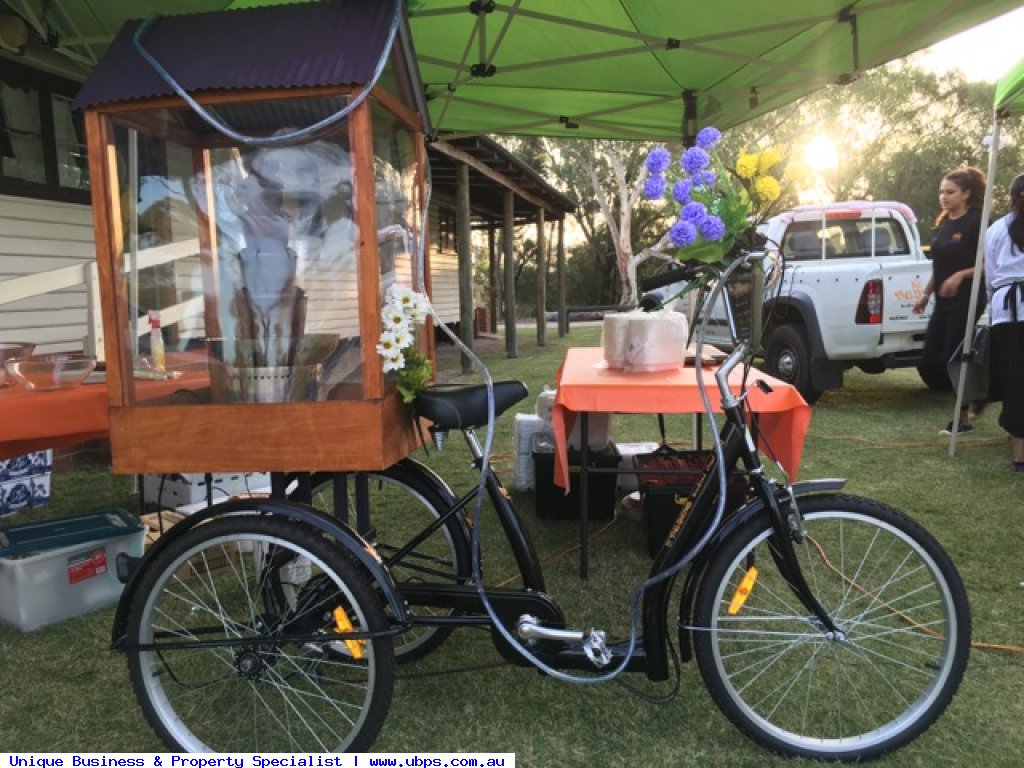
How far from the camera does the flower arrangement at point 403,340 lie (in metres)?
1.86

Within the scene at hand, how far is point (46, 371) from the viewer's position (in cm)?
231

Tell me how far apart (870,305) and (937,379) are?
1.82 metres

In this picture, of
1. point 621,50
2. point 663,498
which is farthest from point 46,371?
point 621,50

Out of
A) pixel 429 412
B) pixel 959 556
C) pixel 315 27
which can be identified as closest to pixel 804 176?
pixel 429 412

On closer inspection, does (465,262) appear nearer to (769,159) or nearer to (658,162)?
(658,162)

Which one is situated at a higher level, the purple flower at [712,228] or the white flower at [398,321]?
the purple flower at [712,228]

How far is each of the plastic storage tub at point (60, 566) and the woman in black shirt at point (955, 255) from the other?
222 inches

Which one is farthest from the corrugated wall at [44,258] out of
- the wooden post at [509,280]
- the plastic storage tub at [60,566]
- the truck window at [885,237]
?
the wooden post at [509,280]

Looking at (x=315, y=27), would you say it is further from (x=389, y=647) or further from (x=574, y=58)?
(x=574, y=58)

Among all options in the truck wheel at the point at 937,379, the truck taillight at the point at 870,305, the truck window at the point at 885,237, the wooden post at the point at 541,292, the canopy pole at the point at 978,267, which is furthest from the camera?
the wooden post at the point at 541,292

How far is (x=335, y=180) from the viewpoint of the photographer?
1861 mm

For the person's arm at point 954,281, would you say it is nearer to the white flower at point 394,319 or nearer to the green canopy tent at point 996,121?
the green canopy tent at point 996,121

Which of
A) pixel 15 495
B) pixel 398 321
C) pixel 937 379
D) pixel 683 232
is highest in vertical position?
pixel 683 232

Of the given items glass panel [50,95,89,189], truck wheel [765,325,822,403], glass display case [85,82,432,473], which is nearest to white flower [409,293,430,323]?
glass display case [85,82,432,473]
